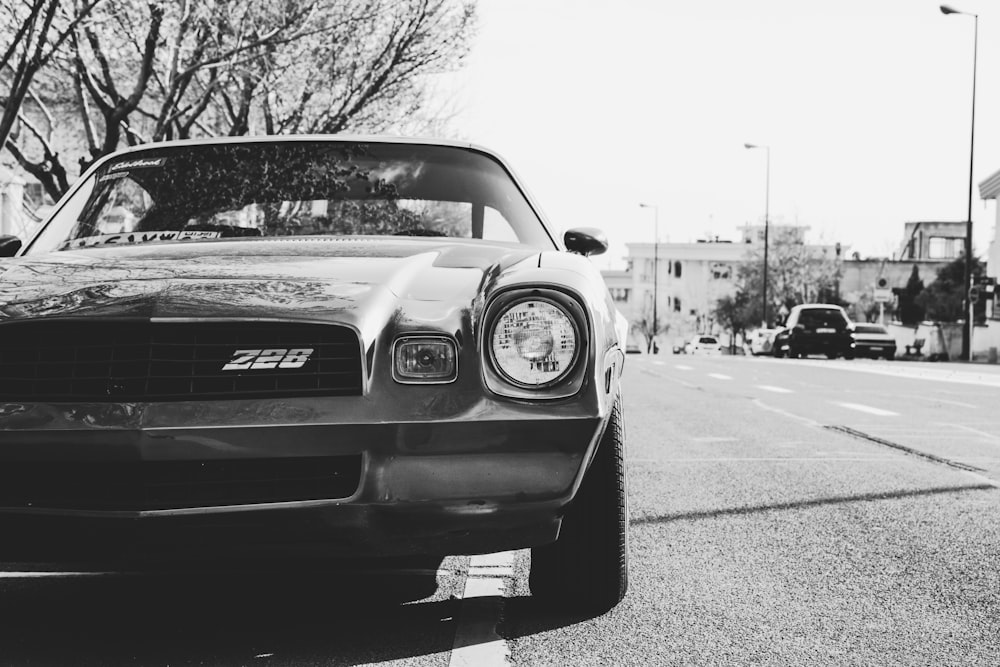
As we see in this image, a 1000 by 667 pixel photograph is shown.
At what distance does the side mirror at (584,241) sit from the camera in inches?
174

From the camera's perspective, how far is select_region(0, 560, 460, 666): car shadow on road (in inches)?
129

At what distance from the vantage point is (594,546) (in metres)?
3.54

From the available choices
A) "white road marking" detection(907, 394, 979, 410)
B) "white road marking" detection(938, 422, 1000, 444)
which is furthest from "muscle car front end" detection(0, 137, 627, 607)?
"white road marking" detection(907, 394, 979, 410)

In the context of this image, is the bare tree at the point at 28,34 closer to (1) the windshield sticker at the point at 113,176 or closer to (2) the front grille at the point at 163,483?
(1) the windshield sticker at the point at 113,176

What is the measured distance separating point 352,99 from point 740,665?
21.7m

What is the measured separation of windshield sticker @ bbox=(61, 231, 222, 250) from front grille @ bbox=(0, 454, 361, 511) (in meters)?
1.42

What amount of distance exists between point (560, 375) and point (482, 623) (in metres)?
0.91

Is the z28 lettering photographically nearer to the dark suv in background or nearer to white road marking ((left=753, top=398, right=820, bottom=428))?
white road marking ((left=753, top=398, right=820, bottom=428))

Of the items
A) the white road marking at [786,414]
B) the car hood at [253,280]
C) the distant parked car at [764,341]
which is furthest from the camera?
the distant parked car at [764,341]

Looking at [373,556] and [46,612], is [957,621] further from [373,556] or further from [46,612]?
[46,612]

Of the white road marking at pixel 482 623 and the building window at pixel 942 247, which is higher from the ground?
the building window at pixel 942 247

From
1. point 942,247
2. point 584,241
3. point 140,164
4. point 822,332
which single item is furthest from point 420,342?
point 942,247

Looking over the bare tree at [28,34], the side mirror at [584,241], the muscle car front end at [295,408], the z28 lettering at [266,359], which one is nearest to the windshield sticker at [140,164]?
the muscle car front end at [295,408]

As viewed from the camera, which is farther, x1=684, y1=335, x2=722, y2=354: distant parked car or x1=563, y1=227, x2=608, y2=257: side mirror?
x1=684, y1=335, x2=722, y2=354: distant parked car
